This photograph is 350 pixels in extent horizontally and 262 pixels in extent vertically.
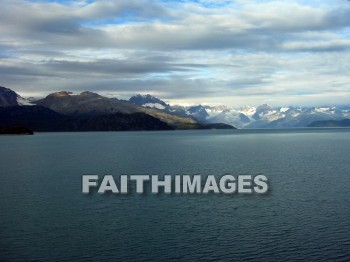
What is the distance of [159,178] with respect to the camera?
360 feet

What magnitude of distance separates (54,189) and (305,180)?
62078 millimetres

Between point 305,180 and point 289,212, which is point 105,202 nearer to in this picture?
point 289,212

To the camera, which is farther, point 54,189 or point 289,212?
point 54,189

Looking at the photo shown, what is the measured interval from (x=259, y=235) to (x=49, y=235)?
1157 inches

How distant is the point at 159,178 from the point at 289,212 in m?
48.0

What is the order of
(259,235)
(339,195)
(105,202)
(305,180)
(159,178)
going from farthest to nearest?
1. (159,178)
2. (305,180)
3. (339,195)
4. (105,202)
5. (259,235)

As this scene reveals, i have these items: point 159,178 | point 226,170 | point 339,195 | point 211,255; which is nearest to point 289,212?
point 339,195

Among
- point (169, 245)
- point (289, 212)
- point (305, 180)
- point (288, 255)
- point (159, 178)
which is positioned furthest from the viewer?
point (159, 178)

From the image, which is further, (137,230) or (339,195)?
(339,195)

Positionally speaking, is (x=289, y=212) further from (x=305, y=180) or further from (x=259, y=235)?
(x=305, y=180)

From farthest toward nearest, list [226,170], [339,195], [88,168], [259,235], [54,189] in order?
[88,168]
[226,170]
[54,189]
[339,195]
[259,235]

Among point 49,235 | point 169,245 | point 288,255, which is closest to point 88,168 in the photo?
point 49,235

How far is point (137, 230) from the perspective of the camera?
58.7 meters

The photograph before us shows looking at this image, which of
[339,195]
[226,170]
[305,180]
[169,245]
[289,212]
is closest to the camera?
[169,245]
